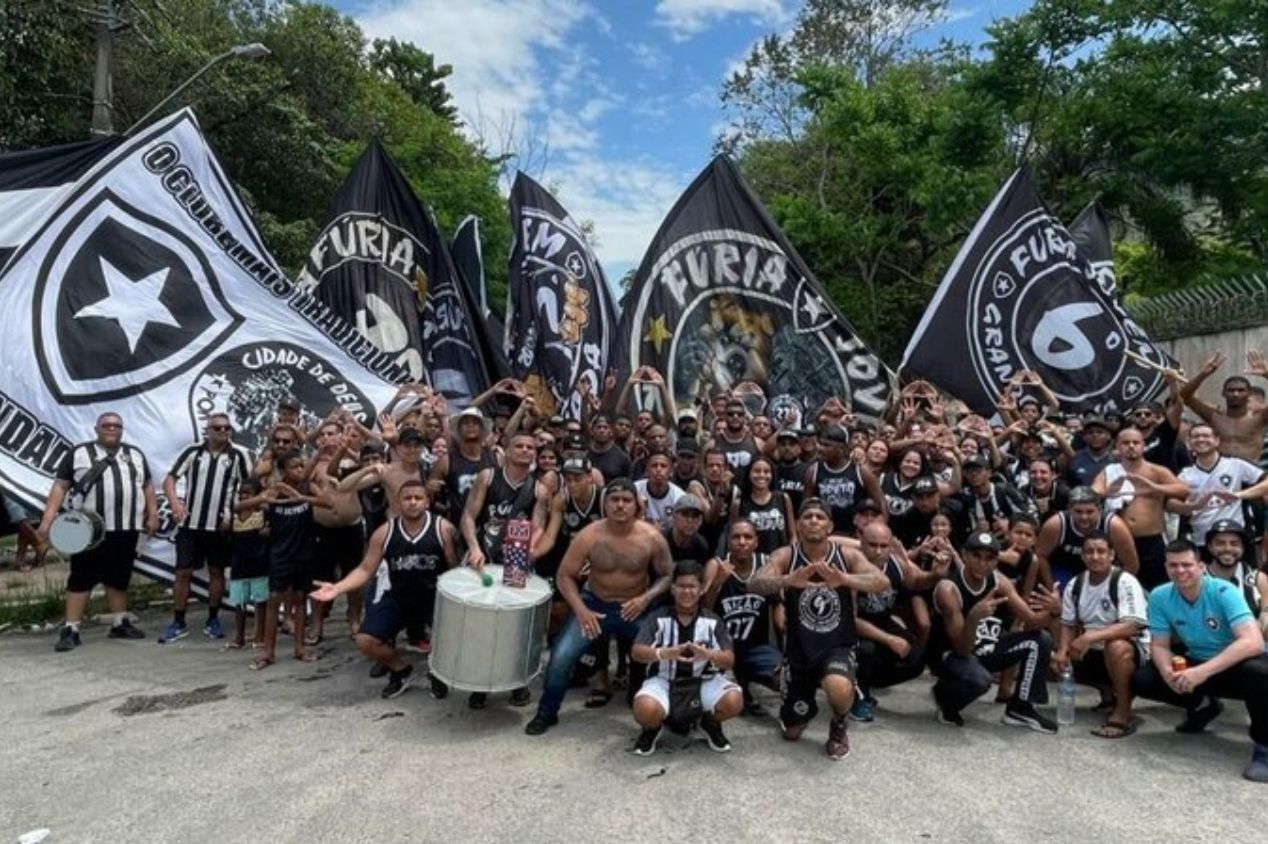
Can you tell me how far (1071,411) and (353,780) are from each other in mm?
8302

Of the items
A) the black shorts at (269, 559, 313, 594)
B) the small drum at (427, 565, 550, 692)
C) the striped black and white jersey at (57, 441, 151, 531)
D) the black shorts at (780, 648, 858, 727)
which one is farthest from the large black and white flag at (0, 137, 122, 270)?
the black shorts at (780, 648, 858, 727)

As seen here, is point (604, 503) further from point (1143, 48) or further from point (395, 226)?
point (1143, 48)

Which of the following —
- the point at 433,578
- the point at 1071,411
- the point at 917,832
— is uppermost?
the point at 1071,411

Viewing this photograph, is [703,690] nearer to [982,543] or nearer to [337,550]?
[982,543]

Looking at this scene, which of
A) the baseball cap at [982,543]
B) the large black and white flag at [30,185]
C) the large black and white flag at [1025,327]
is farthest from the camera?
the large black and white flag at [1025,327]

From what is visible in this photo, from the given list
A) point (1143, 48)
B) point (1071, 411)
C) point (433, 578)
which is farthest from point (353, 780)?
point (1143, 48)

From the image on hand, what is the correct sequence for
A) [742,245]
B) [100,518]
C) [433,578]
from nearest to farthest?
[433,578] → [100,518] → [742,245]

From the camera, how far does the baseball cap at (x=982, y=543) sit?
6125 mm

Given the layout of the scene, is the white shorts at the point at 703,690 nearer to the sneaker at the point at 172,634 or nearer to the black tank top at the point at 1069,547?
the black tank top at the point at 1069,547

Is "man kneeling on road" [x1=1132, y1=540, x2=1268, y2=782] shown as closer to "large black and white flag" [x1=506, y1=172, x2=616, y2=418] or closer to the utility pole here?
"large black and white flag" [x1=506, y1=172, x2=616, y2=418]

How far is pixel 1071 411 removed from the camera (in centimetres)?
1005

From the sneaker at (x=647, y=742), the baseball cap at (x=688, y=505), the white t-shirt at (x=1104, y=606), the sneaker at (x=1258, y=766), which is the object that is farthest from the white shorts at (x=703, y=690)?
the sneaker at (x=1258, y=766)

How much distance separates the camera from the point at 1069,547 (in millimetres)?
6742

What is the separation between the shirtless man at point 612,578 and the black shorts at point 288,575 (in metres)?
Answer: 2.51
